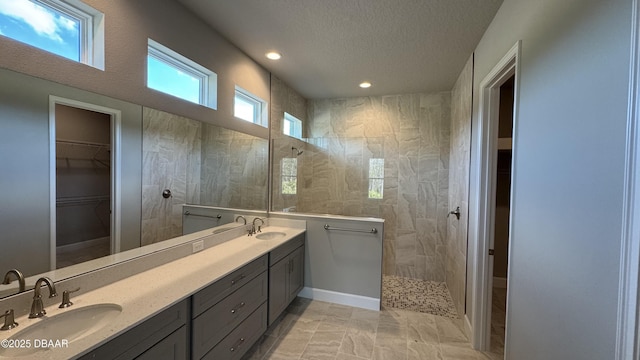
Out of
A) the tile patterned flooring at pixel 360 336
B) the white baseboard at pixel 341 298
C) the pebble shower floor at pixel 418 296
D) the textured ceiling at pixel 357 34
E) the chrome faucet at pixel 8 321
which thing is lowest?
the pebble shower floor at pixel 418 296

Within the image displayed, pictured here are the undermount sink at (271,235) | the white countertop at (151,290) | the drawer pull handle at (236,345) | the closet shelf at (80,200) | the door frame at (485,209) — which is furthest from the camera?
the undermount sink at (271,235)

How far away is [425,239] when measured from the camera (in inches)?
149

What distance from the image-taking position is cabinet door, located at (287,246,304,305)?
2743mm

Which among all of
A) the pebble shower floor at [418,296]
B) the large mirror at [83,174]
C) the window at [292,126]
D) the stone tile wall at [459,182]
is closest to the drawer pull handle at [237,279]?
the large mirror at [83,174]

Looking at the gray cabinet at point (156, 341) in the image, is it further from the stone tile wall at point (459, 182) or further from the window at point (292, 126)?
the window at point (292, 126)

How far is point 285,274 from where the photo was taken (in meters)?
2.61

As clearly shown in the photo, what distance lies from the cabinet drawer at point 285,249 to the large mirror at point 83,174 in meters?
0.82

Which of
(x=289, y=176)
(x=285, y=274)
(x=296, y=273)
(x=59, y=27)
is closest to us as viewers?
(x=59, y=27)

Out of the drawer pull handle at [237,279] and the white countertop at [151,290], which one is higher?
the white countertop at [151,290]

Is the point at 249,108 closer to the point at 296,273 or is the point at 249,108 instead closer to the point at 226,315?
the point at 296,273

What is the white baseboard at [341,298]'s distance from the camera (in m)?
2.87

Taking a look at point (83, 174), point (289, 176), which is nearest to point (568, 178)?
point (83, 174)

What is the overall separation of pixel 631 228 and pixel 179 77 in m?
2.62

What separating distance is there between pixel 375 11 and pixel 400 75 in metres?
1.36
